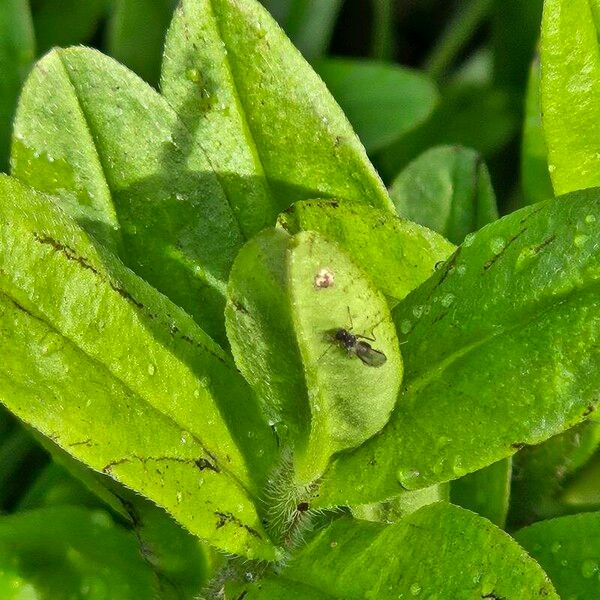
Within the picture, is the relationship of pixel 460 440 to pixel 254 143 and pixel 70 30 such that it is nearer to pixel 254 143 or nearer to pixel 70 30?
pixel 254 143

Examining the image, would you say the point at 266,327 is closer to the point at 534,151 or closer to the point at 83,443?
the point at 83,443

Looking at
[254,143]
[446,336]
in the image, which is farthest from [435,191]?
[446,336]

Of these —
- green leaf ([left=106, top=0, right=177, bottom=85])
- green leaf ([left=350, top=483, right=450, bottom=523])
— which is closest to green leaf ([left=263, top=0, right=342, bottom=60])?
green leaf ([left=106, top=0, right=177, bottom=85])

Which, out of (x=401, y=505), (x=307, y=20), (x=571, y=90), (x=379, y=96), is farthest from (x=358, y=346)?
(x=307, y=20)

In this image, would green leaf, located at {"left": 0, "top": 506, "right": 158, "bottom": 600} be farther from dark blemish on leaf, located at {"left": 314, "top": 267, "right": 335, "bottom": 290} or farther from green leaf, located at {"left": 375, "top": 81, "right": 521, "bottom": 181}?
green leaf, located at {"left": 375, "top": 81, "right": 521, "bottom": 181}

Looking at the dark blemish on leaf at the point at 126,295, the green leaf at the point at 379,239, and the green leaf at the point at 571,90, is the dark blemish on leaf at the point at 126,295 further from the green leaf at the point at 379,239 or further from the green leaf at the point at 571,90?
the green leaf at the point at 571,90

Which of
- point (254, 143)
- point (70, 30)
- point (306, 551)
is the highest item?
point (254, 143)
